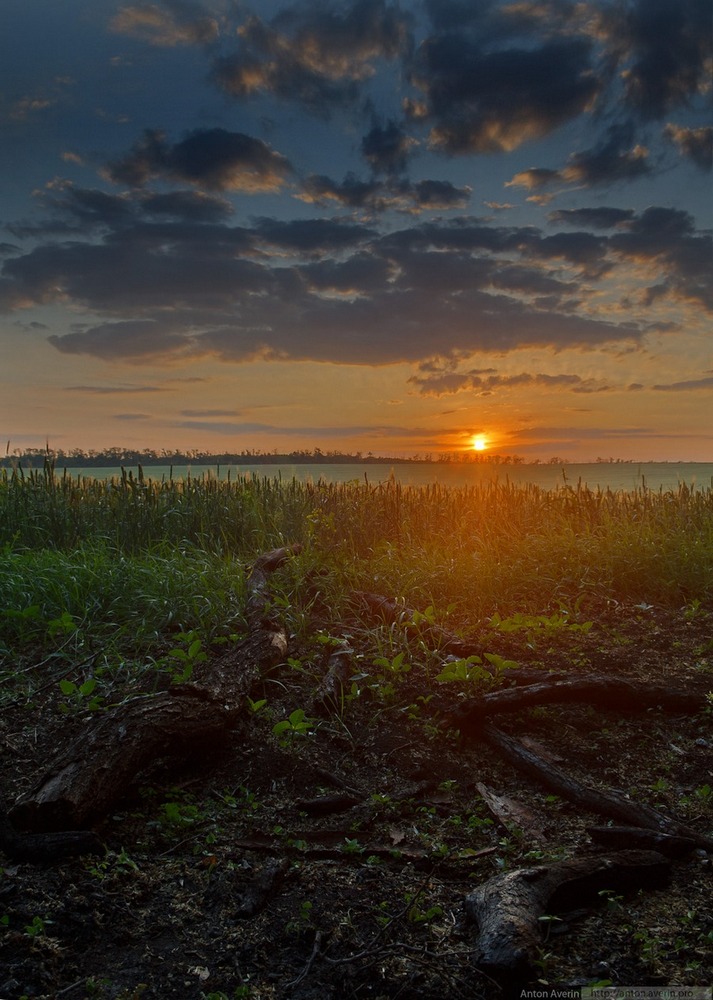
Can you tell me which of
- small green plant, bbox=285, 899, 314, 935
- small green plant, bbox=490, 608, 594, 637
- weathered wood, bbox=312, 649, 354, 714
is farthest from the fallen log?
small green plant, bbox=490, 608, 594, 637

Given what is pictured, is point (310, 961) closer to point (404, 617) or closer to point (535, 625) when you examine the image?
point (404, 617)

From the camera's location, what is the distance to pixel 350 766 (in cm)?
433

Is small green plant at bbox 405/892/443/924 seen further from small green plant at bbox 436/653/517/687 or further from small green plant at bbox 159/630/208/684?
small green plant at bbox 159/630/208/684

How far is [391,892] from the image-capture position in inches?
124

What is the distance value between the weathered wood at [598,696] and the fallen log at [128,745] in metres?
1.60

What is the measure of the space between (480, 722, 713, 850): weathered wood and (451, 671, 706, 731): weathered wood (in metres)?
0.21

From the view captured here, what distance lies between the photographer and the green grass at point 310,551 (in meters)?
6.64

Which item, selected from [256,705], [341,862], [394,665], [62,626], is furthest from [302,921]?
[62,626]

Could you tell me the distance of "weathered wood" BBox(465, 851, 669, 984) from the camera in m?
2.66

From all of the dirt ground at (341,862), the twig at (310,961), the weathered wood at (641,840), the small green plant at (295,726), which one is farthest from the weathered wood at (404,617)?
the twig at (310,961)

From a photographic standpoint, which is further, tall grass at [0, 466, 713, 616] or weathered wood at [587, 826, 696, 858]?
tall grass at [0, 466, 713, 616]

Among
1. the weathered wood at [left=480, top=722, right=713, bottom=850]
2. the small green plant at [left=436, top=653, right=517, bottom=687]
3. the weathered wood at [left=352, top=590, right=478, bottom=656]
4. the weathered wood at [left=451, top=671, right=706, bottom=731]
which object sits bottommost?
the weathered wood at [left=480, top=722, right=713, bottom=850]

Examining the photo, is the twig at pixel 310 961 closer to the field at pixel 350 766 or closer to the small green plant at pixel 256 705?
the field at pixel 350 766

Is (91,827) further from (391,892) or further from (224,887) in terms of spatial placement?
(391,892)
